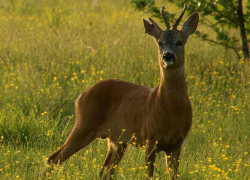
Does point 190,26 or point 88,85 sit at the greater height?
point 190,26

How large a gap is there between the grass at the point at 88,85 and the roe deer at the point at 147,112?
167 mm

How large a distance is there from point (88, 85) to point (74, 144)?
227cm

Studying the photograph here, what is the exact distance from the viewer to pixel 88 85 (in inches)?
312

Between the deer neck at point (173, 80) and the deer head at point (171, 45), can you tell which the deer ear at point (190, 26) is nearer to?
the deer head at point (171, 45)

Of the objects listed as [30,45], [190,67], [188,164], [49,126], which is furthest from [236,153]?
[30,45]

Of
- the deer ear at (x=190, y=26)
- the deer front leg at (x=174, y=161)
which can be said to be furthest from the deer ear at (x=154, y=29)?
the deer front leg at (x=174, y=161)

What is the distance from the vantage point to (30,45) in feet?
32.4

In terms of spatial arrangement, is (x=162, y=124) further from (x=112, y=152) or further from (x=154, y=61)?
(x=154, y=61)

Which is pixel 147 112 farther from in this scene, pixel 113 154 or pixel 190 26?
pixel 190 26

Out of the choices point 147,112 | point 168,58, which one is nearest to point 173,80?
point 168,58

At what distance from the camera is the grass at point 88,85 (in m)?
5.49

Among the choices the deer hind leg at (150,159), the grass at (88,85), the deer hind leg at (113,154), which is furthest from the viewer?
the deer hind leg at (113,154)

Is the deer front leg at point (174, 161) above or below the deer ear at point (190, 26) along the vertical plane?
below

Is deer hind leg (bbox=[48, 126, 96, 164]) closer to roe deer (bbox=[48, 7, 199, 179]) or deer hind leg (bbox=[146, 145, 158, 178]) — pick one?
roe deer (bbox=[48, 7, 199, 179])
